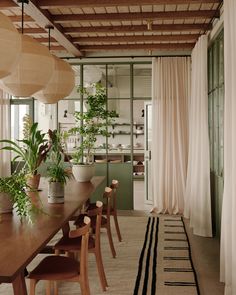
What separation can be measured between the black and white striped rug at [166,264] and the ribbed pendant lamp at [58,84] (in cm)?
197

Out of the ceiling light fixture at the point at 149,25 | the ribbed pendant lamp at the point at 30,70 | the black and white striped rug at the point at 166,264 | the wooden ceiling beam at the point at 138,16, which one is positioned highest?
the wooden ceiling beam at the point at 138,16

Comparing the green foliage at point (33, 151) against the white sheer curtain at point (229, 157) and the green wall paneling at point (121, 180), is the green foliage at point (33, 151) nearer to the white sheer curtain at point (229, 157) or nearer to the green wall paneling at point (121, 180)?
the white sheer curtain at point (229, 157)

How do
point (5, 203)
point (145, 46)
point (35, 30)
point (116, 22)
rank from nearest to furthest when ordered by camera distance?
1. point (5, 203)
2. point (116, 22)
3. point (35, 30)
4. point (145, 46)

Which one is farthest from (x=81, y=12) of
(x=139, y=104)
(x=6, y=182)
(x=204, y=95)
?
(x=139, y=104)

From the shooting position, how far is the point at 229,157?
3521 millimetres

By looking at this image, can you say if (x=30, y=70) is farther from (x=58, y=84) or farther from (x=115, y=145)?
(x=115, y=145)

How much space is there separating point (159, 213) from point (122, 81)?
258 centimetres

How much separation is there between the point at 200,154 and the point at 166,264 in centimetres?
177

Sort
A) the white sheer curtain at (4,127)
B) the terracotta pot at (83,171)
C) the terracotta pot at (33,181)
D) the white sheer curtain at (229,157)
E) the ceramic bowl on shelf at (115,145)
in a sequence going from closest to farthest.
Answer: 1. the white sheer curtain at (229,157)
2. the terracotta pot at (33,181)
3. the terracotta pot at (83,171)
4. the white sheer curtain at (4,127)
5. the ceramic bowl on shelf at (115,145)

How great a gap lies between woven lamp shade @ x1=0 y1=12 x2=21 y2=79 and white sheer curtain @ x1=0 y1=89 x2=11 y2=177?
191 inches

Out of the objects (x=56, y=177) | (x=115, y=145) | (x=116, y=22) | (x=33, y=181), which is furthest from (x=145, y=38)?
(x=115, y=145)

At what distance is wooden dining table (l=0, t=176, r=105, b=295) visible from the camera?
77.8 inches

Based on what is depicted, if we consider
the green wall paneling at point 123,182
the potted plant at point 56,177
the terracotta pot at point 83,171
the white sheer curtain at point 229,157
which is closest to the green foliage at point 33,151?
the potted plant at point 56,177

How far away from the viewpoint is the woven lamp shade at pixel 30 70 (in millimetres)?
3023
